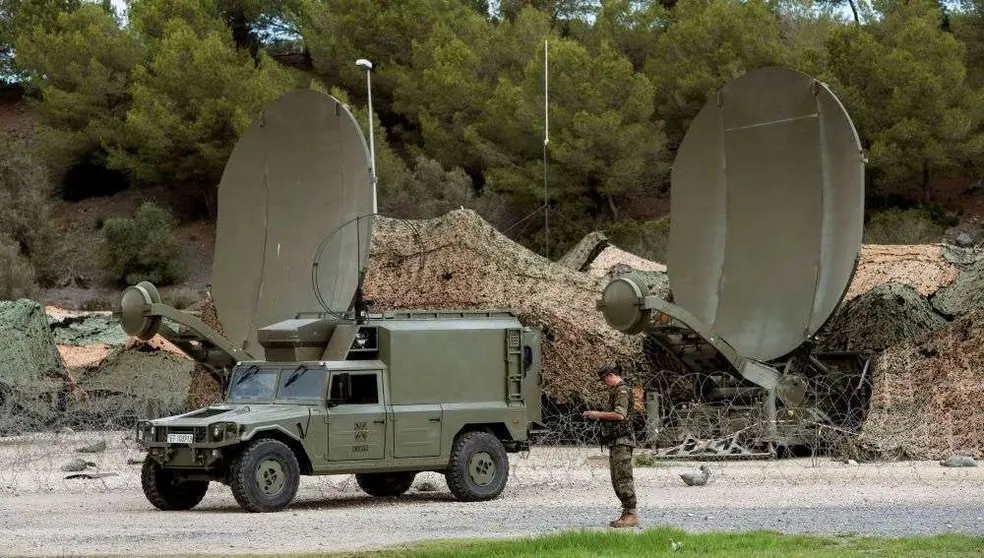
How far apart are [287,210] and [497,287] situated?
4.14m

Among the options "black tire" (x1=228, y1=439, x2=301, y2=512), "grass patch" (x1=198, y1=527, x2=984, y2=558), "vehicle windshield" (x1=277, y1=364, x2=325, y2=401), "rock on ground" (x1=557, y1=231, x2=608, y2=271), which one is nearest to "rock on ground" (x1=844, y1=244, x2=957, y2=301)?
"rock on ground" (x1=557, y1=231, x2=608, y2=271)

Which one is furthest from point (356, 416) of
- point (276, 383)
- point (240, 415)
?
point (240, 415)

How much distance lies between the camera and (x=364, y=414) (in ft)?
58.6

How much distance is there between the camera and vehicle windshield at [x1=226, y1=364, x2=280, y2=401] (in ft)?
59.1

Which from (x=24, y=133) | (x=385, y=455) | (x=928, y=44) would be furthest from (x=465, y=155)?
(x=385, y=455)

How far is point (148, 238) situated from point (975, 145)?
36.8 m

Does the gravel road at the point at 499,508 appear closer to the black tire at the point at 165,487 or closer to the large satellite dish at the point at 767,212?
the black tire at the point at 165,487

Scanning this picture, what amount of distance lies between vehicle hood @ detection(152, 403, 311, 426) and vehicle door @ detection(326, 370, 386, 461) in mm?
390

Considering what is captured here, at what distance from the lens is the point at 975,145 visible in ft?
194

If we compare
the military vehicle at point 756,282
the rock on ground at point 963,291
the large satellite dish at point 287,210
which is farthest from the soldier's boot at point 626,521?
the rock on ground at point 963,291

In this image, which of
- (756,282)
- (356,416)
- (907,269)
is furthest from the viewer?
(907,269)

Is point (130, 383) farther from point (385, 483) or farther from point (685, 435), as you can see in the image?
point (385, 483)

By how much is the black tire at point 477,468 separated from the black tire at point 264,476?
2.09 metres

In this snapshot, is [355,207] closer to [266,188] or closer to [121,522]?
[266,188]
